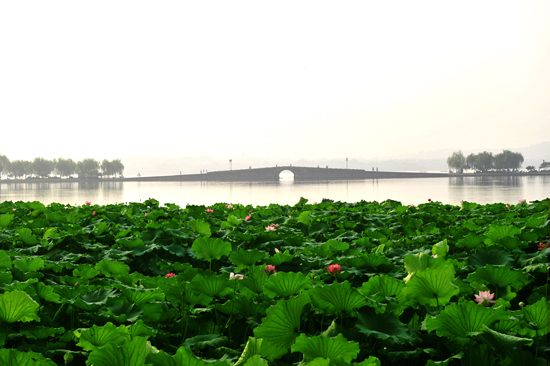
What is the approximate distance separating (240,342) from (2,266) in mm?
1990

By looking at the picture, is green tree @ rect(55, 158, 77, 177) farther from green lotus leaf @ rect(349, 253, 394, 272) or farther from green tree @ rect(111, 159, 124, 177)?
green lotus leaf @ rect(349, 253, 394, 272)

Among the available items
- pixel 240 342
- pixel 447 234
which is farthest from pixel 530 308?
pixel 447 234

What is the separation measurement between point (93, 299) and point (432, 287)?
1834 millimetres

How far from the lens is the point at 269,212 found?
6996 mm

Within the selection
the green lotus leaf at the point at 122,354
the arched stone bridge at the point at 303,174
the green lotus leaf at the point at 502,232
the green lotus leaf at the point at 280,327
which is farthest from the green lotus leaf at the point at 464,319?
the arched stone bridge at the point at 303,174

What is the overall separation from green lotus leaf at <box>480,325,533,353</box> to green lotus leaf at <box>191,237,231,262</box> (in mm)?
1622

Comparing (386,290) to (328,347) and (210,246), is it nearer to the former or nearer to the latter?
(328,347)

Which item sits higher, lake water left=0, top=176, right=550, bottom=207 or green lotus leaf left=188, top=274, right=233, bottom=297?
green lotus leaf left=188, top=274, right=233, bottom=297

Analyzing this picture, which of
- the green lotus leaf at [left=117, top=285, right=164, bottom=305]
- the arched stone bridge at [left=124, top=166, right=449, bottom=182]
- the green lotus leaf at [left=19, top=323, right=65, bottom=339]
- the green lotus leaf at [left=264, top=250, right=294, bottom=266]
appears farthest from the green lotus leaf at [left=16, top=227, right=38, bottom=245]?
the arched stone bridge at [left=124, top=166, right=449, bottom=182]

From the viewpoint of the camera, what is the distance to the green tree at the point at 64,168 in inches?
4779

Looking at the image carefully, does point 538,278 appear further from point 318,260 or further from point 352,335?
point 352,335

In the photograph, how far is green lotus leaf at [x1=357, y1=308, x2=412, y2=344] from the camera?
1777mm

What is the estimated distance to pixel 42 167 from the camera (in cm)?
11875

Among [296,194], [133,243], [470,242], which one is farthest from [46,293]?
[296,194]
